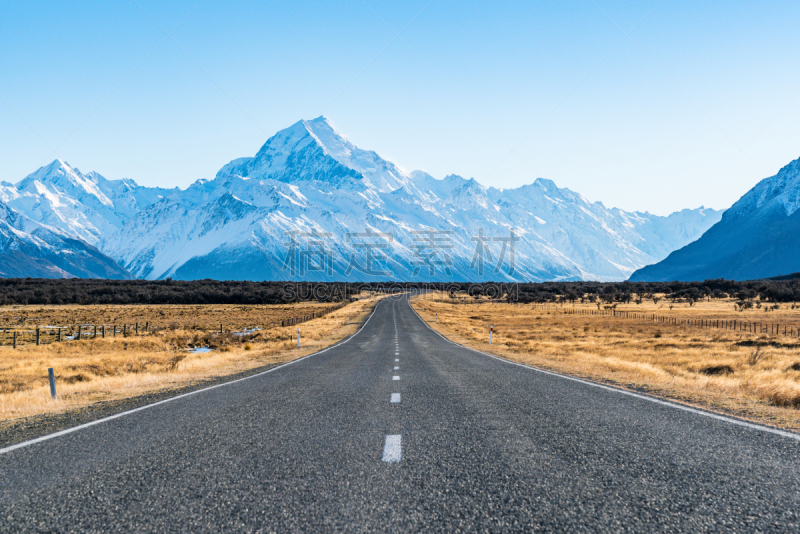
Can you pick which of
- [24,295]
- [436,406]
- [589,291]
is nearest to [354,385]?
[436,406]

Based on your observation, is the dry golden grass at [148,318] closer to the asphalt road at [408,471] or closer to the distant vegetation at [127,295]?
the distant vegetation at [127,295]

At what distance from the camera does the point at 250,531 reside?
3811mm

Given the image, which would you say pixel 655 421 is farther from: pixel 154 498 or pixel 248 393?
pixel 248 393

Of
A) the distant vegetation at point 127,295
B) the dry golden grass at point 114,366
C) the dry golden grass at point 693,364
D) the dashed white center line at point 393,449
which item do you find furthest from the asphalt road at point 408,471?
the distant vegetation at point 127,295

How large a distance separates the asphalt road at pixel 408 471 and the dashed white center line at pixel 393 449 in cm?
3

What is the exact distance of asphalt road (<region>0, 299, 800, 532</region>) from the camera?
157 inches

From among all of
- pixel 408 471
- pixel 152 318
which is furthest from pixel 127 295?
pixel 408 471

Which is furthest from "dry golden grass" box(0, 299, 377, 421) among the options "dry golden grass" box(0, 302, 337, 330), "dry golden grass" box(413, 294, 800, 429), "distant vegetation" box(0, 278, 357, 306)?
"distant vegetation" box(0, 278, 357, 306)

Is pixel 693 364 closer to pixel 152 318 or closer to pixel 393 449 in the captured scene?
pixel 393 449

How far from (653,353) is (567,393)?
17110mm

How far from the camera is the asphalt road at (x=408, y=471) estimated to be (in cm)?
399

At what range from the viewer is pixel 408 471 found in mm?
5098

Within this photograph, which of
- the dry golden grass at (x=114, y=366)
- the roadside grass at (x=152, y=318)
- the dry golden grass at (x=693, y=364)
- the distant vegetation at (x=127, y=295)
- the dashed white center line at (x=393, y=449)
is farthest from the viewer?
the distant vegetation at (x=127, y=295)

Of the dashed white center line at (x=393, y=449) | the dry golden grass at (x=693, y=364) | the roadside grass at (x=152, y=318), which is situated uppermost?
the dashed white center line at (x=393, y=449)
